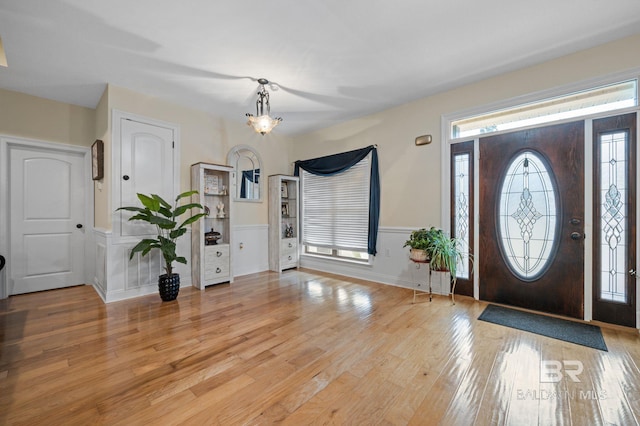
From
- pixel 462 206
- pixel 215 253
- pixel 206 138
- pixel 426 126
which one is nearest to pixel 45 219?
pixel 215 253

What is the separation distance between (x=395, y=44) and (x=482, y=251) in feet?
8.69

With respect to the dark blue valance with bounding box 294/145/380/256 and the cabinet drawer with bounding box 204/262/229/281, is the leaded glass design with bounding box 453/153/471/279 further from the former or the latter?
the cabinet drawer with bounding box 204/262/229/281

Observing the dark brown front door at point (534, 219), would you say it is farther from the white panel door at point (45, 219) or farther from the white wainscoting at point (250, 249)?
the white panel door at point (45, 219)

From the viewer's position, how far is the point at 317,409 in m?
1.56

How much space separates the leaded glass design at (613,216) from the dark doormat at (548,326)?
1.50ft

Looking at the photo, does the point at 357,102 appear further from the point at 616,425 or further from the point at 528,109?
the point at 616,425

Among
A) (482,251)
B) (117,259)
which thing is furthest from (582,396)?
(117,259)

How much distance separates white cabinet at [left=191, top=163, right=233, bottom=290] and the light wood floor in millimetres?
930

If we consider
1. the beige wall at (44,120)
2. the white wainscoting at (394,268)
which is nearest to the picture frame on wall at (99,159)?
the beige wall at (44,120)

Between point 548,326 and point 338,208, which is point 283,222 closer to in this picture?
point 338,208

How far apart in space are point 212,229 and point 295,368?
3.10 metres

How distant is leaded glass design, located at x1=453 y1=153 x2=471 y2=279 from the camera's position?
139 inches

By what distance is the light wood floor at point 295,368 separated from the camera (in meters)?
1.53

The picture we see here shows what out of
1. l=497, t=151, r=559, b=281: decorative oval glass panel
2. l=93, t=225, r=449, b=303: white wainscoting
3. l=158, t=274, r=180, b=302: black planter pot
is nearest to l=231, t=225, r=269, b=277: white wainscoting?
l=93, t=225, r=449, b=303: white wainscoting
